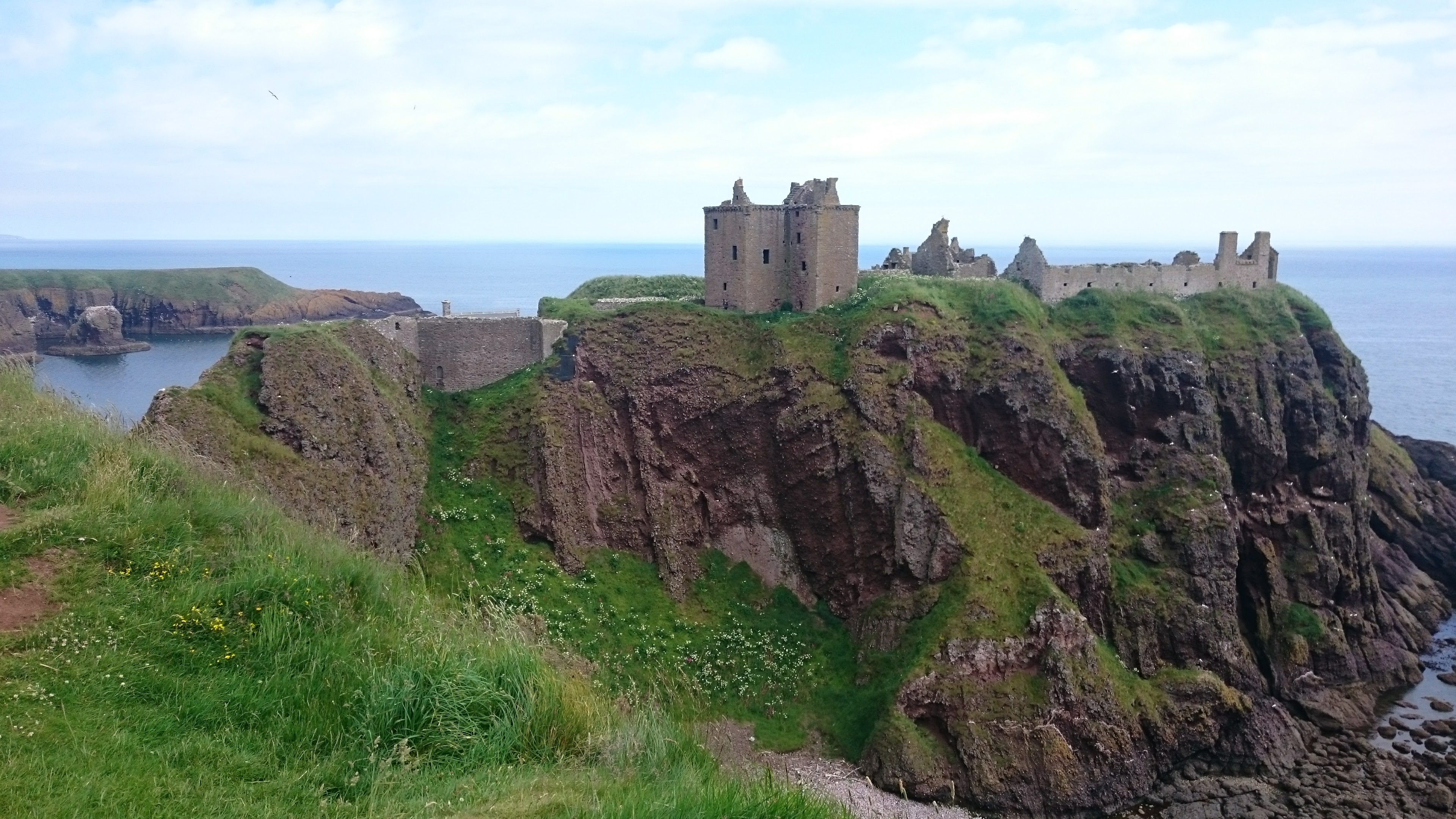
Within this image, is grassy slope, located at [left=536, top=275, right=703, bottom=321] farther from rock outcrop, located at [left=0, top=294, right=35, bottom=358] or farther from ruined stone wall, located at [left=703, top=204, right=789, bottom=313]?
rock outcrop, located at [left=0, top=294, right=35, bottom=358]

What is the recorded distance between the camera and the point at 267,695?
10.7 m

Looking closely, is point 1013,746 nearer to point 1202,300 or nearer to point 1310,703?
point 1310,703

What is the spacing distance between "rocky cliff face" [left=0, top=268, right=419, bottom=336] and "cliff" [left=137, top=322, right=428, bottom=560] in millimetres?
76690

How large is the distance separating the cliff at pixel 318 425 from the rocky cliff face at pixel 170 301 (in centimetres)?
7669

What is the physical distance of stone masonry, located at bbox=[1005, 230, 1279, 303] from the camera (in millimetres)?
52000

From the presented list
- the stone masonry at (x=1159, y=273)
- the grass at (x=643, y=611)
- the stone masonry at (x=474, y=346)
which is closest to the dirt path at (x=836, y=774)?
the grass at (x=643, y=611)

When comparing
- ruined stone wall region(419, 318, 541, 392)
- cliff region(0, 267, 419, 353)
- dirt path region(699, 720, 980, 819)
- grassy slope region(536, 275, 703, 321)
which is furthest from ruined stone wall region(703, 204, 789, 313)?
cliff region(0, 267, 419, 353)

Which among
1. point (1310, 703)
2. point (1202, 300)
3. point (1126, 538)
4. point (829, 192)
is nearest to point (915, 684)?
point (1126, 538)

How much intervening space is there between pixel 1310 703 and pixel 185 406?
43.3 meters

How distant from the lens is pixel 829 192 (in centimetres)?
4722

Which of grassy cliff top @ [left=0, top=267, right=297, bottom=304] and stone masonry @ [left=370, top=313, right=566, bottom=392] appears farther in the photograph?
grassy cliff top @ [left=0, top=267, right=297, bottom=304]

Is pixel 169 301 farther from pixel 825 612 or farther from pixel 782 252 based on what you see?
pixel 825 612

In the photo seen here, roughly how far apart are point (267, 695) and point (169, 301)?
118 m

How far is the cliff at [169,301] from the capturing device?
105500mm
